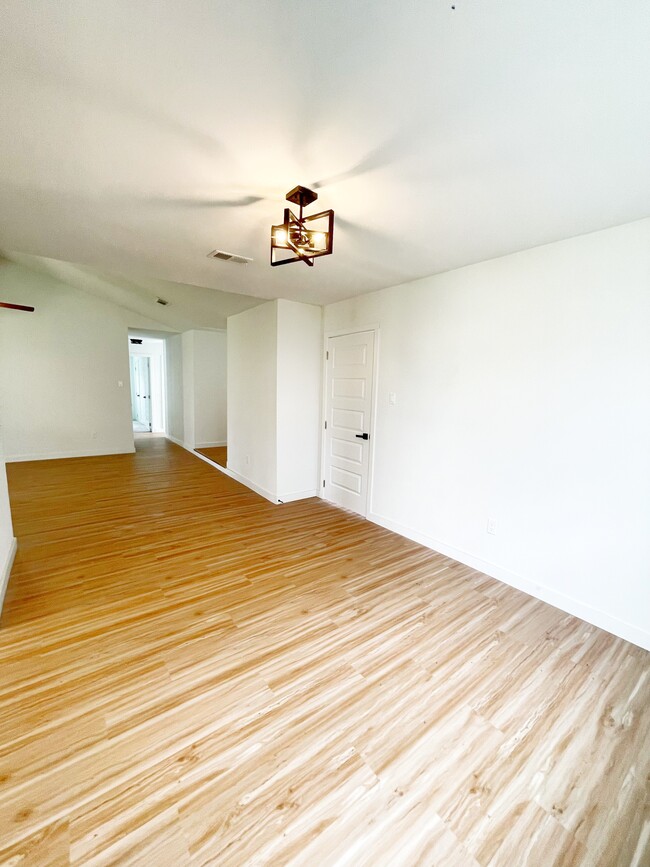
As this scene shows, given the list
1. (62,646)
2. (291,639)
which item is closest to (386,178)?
(291,639)

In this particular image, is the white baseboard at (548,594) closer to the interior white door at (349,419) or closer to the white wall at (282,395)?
the interior white door at (349,419)

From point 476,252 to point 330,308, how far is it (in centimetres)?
200

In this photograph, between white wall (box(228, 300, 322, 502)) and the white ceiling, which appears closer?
the white ceiling

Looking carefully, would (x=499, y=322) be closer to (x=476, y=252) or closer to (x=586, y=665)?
(x=476, y=252)

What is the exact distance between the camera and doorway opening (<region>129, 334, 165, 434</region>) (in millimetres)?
9961

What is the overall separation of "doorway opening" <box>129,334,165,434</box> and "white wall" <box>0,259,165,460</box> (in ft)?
9.07

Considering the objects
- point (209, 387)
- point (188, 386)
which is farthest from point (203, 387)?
point (188, 386)

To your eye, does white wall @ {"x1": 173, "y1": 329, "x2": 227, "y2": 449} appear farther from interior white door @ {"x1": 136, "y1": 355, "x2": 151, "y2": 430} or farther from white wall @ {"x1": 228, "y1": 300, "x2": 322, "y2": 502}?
interior white door @ {"x1": 136, "y1": 355, "x2": 151, "y2": 430}

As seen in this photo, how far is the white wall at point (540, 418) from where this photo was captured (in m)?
2.09

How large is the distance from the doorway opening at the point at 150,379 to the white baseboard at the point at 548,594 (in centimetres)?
900

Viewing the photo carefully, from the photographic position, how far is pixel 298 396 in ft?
14.1

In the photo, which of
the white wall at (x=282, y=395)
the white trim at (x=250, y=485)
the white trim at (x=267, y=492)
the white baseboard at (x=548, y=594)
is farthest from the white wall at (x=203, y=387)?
the white baseboard at (x=548, y=594)

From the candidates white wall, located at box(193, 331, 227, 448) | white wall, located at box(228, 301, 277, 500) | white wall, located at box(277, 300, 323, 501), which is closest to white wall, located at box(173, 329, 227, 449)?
white wall, located at box(193, 331, 227, 448)

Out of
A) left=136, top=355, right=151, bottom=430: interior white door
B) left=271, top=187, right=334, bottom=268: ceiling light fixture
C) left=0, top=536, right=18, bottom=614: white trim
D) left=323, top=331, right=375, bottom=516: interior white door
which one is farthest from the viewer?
left=136, top=355, right=151, bottom=430: interior white door
